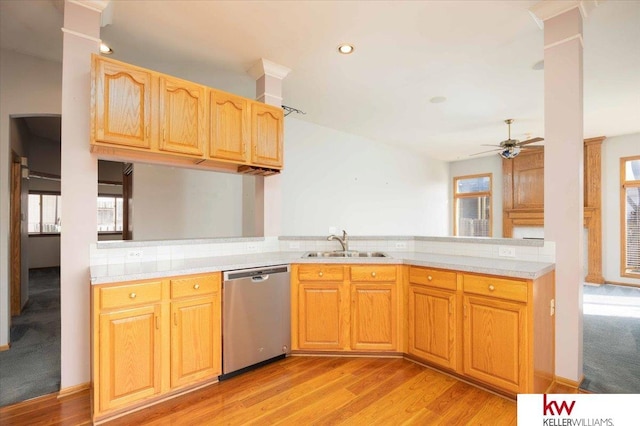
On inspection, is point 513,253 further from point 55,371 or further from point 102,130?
point 55,371

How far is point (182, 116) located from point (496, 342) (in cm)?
293

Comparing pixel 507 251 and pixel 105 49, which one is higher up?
pixel 105 49

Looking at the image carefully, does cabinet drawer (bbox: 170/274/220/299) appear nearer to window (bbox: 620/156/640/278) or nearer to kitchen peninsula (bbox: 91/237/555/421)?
kitchen peninsula (bbox: 91/237/555/421)

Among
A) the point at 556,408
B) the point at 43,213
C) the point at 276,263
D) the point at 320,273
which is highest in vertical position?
the point at 43,213

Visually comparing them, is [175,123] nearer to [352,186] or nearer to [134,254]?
[134,254]

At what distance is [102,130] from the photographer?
215cm

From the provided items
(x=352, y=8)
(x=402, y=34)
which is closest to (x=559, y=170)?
(x=402, y=34)

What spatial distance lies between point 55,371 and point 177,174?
2453 millimetres

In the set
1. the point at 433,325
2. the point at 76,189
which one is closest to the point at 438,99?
the point at 433,325

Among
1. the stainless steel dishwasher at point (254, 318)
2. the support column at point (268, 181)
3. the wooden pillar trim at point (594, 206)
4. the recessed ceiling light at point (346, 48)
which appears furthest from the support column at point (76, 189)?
the wooden pillar trim at point (594, 206)

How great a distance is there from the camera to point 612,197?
5.94m

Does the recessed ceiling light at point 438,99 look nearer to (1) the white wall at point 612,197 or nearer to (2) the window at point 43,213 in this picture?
(1) the white wall at point 612,197

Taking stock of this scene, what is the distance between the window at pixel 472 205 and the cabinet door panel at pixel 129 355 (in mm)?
8080

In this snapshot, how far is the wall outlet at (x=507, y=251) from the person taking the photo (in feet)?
8.13
